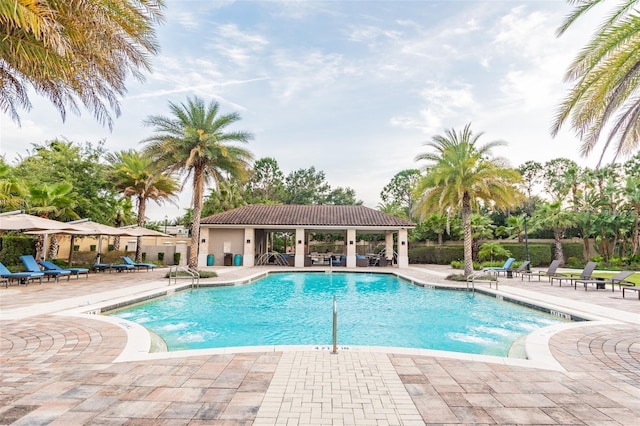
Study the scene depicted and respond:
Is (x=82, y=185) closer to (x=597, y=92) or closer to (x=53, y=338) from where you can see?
(x=53, y=338)

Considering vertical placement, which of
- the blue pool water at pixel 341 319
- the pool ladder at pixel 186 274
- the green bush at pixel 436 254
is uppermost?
the green bush at pixel 436 254

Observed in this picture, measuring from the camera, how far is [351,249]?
79.0 feet

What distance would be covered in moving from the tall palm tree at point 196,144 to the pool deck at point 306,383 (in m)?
11.3

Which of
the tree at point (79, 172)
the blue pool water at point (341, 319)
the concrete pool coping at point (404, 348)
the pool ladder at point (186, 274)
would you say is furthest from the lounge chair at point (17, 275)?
the tree at point (79, 172)

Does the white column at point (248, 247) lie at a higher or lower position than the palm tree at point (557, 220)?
lower

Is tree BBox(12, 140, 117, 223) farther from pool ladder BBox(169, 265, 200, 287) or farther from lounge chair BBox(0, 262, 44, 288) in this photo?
pool ladder BBox(169, 265, 200, 287)

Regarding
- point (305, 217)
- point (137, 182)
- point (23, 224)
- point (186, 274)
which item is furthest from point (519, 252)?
point (23, 224)

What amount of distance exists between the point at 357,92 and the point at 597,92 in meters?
12.6

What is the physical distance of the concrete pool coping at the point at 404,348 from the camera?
483 cm

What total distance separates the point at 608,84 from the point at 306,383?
23.3 feet

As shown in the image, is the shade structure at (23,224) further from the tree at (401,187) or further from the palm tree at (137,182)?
the tree at (401,187)

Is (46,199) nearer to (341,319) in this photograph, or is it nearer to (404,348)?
(341,319)

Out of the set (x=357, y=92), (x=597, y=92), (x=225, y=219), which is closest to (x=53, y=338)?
(x=597, y=92)

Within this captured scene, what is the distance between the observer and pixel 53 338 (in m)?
5.55
